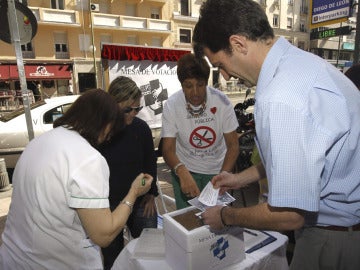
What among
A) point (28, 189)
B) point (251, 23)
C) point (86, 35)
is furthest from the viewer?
point (86, 35)

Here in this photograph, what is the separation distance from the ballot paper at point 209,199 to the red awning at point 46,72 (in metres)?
23.5

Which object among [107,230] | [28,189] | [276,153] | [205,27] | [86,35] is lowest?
[107,230]

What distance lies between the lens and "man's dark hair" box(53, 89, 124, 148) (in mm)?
1452

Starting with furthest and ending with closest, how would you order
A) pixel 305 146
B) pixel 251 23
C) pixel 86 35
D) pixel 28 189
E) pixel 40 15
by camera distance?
pixel 86 35
pixel 40 15
pixel 28 189
pixel 251 23
pixel 305 146

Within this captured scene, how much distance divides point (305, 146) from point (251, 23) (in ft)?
1.80

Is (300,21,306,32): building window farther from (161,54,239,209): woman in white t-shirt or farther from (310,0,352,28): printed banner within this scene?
(161,54,239,209): woman in white t-shirt

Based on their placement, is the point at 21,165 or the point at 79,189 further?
the point at 21,165

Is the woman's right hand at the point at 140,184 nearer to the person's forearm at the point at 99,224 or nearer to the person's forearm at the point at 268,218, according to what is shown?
the person's forearm at the point at 99,224

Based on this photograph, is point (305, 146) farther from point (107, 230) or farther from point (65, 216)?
point (65, 216)

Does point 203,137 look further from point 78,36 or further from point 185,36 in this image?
point 185,36

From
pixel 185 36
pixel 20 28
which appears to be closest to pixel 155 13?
pixel 185 36

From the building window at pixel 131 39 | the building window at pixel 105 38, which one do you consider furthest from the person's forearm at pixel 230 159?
the building window at pixel 131 39

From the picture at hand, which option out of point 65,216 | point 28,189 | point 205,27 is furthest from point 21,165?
point 205,27

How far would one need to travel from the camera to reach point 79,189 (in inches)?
49.0
